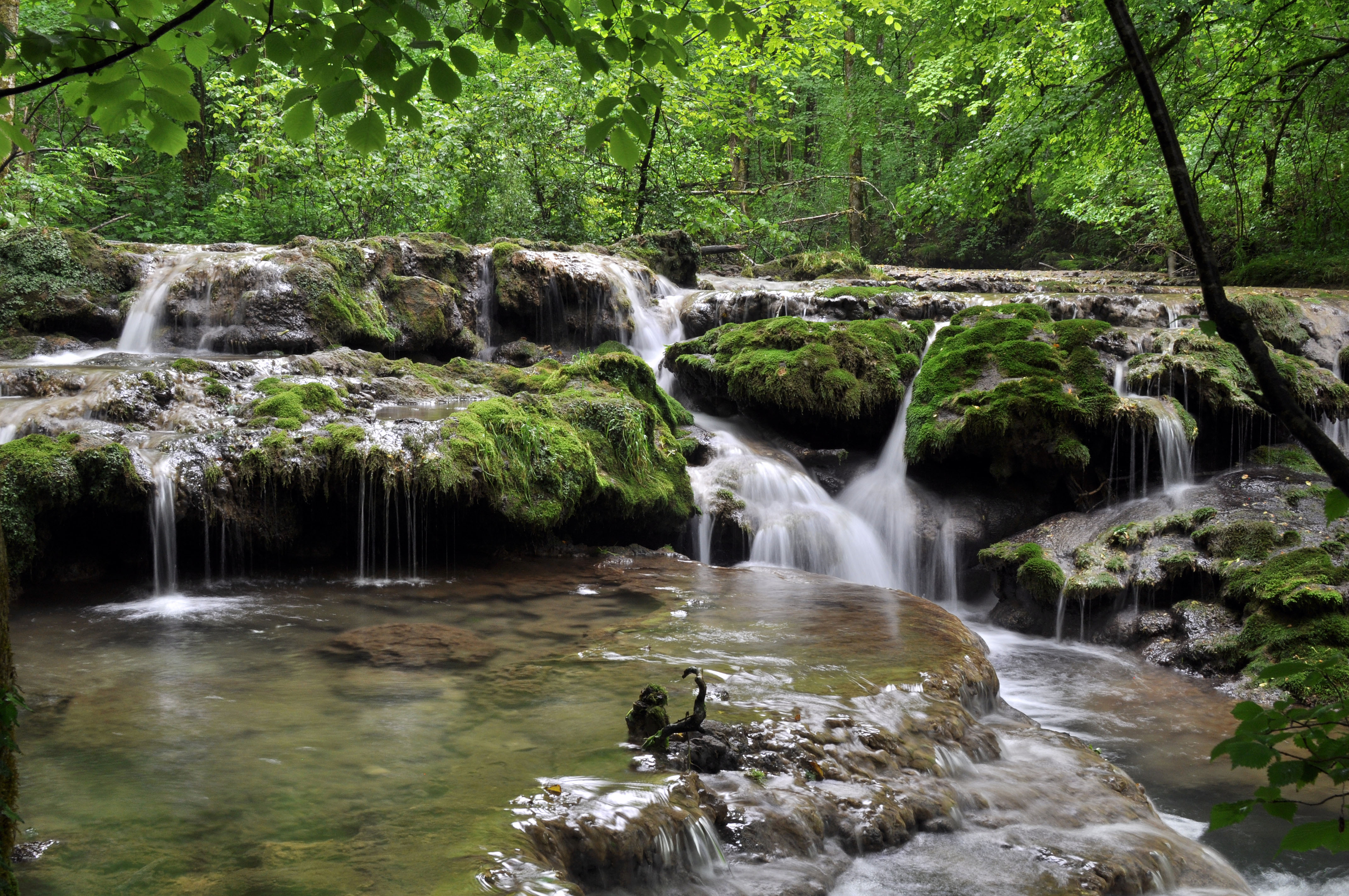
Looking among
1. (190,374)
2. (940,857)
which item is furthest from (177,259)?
(940,857)

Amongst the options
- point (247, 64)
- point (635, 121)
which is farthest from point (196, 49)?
point (635, 121)

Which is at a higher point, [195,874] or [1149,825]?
[195,874]

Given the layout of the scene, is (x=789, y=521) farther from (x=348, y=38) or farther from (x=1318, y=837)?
(x=1318, y=837)

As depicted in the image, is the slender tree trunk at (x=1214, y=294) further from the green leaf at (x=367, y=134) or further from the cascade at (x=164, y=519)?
the cascade at (x=164, y=519)

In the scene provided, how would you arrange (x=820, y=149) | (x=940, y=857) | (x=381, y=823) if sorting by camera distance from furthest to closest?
(x=820, y=149) → (x=940, y=857) → (x=381, y=823)

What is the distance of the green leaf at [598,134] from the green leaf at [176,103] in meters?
1.04

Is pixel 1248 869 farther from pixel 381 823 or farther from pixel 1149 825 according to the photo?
pixel 381 823

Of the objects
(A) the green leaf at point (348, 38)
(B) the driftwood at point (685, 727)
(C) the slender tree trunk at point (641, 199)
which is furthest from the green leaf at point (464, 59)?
(C) the slender tree trunk at point (641, 199)

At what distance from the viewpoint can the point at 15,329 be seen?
985cm

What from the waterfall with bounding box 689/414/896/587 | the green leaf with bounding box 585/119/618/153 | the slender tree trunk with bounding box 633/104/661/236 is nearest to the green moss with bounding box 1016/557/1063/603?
the waterfall with bounding box 689/414/896/587

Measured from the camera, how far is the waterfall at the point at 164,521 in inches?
260

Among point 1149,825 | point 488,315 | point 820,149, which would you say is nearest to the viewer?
point 1149,825

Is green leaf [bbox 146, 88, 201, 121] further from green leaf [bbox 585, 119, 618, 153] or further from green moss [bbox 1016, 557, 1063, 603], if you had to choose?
green moss [bbox 1016, 557, 1063, 603]

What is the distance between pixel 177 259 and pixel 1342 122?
42.6 ft
